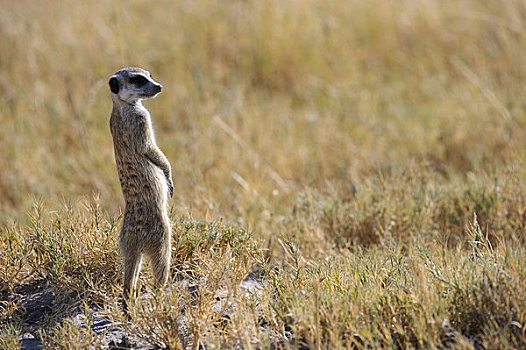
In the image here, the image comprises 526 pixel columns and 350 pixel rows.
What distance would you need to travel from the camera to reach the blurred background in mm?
5660

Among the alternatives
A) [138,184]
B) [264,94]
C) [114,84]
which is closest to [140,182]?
[138,184]

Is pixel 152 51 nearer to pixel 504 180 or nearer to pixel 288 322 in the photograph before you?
pixel 504 180

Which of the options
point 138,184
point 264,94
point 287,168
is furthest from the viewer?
point 264,94

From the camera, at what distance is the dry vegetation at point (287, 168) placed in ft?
9.27

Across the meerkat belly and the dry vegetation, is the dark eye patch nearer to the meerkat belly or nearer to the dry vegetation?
the meerkat belly

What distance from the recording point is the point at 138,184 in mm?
2945

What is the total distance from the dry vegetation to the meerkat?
0.66ft

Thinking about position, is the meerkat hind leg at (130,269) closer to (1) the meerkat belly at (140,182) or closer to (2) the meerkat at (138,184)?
(2) the meerkat at (138,184)

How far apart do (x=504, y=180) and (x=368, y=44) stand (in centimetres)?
421

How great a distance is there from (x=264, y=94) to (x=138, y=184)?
4.57 m

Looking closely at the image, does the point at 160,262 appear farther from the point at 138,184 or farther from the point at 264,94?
the point at 264,94

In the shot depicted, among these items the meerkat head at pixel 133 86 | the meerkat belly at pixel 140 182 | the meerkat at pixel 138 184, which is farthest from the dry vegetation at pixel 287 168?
the meerkat head at pixel 133 86

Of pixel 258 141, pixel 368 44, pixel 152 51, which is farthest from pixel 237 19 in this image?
pixel 258 141

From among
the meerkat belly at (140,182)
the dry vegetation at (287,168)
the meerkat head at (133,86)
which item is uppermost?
the meerkat head at (133,86)
